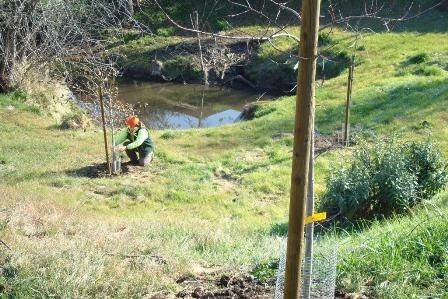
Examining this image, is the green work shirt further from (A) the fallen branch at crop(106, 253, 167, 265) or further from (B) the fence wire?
(B) the fence wire

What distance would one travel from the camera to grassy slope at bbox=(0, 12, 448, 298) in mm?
4555

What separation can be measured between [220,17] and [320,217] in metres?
27.2

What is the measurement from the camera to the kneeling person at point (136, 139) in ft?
44.4

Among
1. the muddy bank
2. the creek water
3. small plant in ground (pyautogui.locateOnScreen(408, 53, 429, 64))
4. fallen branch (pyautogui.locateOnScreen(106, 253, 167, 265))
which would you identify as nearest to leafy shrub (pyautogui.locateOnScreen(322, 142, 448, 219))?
fallen branch (pyautogui.locateOnScreen(106, 253, 167, 265))

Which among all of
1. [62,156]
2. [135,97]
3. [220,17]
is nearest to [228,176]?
[62,156]

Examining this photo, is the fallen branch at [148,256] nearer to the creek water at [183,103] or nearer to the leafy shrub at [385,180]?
the leafy shrub at [385,180]

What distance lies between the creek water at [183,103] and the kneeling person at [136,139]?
21.9ft

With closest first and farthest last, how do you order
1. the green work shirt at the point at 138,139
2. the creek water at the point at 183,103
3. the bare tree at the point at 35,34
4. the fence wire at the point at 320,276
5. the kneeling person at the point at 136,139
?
the fence wire at the point at 320,276, the green work shirt at the point at 138,139, the kneeling person at the point at 136,139, the bare tree at the point at 35,34, the creek water at the point at 183,103

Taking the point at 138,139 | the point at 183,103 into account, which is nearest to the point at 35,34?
the point at 183,103

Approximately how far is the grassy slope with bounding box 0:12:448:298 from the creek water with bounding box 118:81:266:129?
322 centimetres

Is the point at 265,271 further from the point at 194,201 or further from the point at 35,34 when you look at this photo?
the point at 35,34

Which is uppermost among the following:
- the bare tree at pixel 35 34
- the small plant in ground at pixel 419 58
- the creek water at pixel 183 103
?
the bare tree at pixel 35 34

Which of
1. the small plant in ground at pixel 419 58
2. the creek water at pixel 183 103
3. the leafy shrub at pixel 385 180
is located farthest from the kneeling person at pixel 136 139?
the small plant in ground at pixel 419 58

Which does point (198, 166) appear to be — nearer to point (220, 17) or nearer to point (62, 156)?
point (62, 156)
